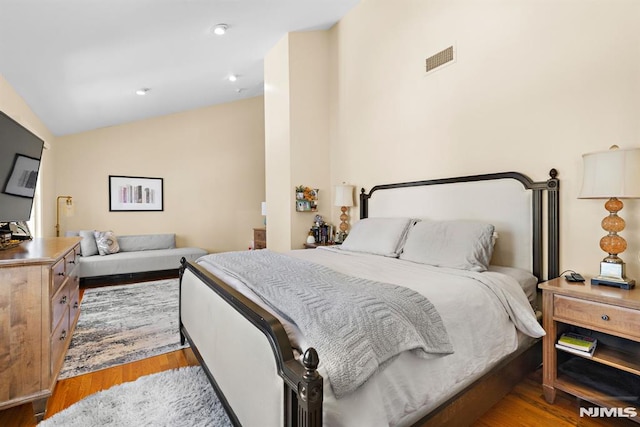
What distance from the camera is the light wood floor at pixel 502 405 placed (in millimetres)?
1667

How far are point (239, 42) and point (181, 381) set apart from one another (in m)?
3.55

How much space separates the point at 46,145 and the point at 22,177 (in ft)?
8.99

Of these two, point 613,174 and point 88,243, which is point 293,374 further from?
point 88,243

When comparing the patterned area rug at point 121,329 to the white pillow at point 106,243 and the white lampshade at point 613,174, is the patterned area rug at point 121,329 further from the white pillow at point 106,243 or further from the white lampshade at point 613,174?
the white lampshade at point 613,174

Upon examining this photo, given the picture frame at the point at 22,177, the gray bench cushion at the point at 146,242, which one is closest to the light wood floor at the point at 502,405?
the picture frame at the point at 22,177

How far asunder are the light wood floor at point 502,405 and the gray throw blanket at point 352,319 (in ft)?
2.76

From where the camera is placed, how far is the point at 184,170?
6145 millimetres

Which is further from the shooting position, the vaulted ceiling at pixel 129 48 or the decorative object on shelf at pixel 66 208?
the decorative object on shelf at pixel 66 208

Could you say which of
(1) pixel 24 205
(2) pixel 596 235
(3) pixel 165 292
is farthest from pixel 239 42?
(2) pixel 596 235

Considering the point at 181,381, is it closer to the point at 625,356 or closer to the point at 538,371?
the point at 538,371

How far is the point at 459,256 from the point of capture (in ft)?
6.98

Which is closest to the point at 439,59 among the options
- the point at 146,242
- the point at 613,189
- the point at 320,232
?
the point at 613,189

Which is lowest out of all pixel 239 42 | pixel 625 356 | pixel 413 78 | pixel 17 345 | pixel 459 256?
pixel 625 356

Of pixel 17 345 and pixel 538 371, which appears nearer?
pixel 17 345
